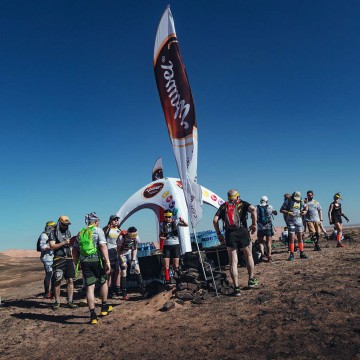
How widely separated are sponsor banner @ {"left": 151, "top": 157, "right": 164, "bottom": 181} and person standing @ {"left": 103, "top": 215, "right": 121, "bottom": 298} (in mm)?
15642

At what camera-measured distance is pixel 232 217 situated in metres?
6.55

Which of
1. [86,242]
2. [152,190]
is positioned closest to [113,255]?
[86,242]

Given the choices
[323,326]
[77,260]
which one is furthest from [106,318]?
[323,326]

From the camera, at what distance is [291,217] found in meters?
9.77

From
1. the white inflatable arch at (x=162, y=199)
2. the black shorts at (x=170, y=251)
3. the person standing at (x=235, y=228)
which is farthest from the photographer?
the white inflatable arch at (x=162, y=199)

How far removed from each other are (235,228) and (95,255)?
3.02 m

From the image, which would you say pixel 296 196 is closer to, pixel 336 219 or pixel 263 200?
pixel 263 200

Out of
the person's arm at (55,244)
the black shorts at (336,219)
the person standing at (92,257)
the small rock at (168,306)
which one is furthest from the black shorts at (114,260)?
the black shorts at (336,219)

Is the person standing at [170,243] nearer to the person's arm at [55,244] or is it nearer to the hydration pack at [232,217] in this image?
the hydration pack at [232,217]

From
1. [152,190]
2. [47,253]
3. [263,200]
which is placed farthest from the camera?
[152,190]

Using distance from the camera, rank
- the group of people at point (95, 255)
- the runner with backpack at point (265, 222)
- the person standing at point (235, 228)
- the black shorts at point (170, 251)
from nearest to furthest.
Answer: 1. the group of people at point (95, 255)
2. the person standing at point (235, 228)
3. the black shorts at point (170, 251)
4. the runner with backpack at point (265, 222)

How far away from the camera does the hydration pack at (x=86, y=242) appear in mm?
6008

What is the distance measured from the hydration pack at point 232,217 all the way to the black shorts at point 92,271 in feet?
9.28

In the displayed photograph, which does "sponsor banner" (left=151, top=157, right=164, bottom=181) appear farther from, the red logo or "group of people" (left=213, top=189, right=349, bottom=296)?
"group of people" (left=213, top=189, right=349, bottom=296)
